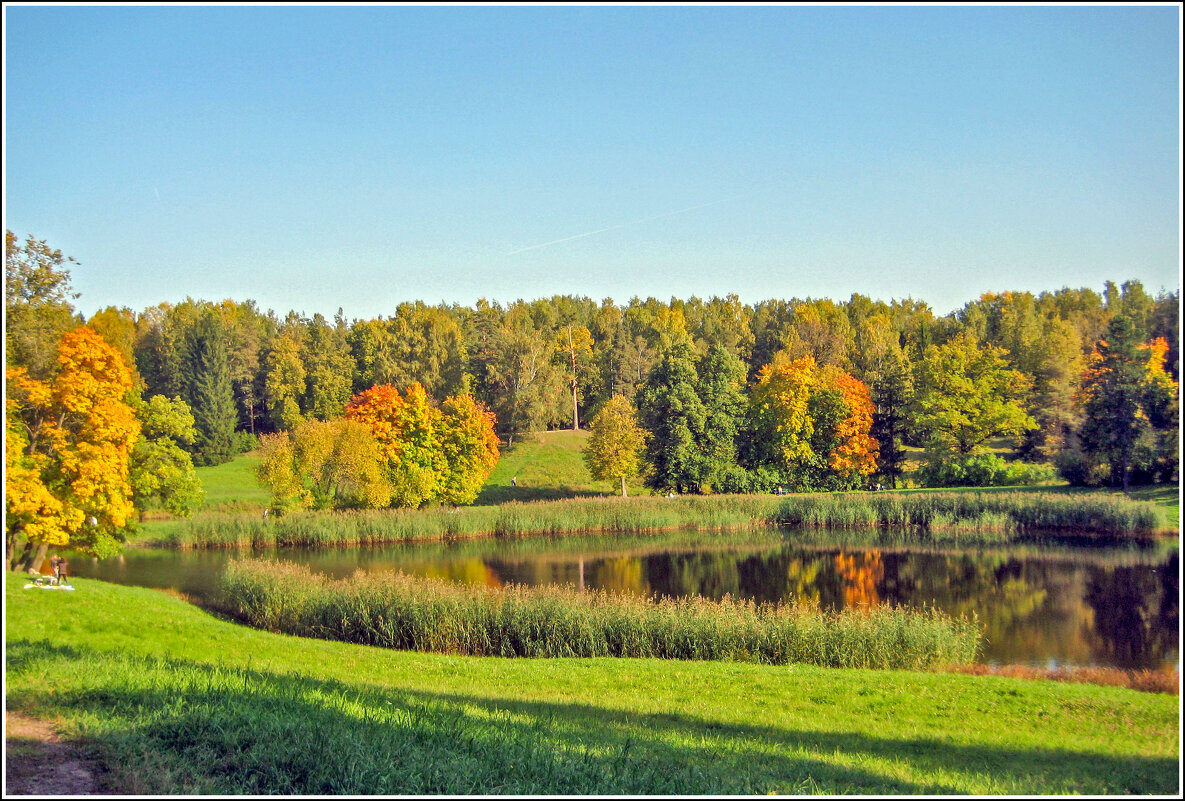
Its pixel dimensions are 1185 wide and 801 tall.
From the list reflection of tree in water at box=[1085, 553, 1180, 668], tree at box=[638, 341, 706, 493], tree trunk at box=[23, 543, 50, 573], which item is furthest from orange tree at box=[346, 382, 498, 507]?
reflection of tree in water at box=[1085, 553, 1180, 668]

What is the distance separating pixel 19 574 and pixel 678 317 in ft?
201

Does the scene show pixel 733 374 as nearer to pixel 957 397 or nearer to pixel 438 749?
pixel 957 397

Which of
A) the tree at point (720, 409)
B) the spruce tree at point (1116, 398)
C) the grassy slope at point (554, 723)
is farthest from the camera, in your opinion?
the tree at point (720, 409)

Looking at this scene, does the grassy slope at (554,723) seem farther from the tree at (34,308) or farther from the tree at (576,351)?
the tree at (576,351)

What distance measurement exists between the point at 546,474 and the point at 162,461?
3025 cm

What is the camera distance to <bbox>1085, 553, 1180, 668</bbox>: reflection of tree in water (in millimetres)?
14266

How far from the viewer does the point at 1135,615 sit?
16062mm

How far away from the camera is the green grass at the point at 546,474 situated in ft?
159

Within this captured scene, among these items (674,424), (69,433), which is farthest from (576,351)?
(69,433)

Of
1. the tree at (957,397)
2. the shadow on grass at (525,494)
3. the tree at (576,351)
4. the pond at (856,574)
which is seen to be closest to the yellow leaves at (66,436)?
the pond at (856,574)

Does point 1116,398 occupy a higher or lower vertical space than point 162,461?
higher

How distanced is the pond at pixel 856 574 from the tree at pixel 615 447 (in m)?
8.90

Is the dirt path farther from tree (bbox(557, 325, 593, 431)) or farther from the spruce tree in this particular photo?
tree (bbox(557, 325, 593, 431))

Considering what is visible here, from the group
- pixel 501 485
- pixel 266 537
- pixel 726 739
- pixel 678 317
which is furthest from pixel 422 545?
pixel 678 317
